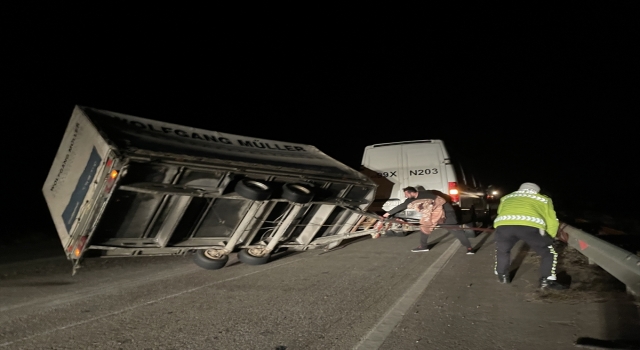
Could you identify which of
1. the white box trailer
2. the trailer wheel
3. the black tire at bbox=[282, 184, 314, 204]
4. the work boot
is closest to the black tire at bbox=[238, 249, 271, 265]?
the white box trailer

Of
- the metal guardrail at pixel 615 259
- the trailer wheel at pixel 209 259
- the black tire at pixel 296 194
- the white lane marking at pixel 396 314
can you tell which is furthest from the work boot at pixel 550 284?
the trailer wheel at pixel 209 259

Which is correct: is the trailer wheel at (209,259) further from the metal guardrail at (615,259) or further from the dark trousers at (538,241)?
the metal guardrail at (615,259)

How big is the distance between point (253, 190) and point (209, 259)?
1422 mm

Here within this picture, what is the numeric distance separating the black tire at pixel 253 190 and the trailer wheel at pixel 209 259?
1.21 meters

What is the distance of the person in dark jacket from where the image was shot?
8.10 meters

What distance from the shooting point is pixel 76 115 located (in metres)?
5.42

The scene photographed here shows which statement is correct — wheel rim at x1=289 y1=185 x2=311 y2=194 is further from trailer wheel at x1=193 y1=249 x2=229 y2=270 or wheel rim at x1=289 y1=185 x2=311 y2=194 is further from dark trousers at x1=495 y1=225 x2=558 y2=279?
dark trousers at x1=495 y1=225 x2=558 y2=279

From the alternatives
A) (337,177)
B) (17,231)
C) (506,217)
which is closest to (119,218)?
(337,177)

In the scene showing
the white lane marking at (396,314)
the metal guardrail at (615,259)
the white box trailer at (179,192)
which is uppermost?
the metal guardrail at (615,259)

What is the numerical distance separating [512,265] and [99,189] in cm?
554

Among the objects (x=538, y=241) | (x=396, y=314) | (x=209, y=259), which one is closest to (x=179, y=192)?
(x=209, y=259)

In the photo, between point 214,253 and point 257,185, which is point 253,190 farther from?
point 214,253

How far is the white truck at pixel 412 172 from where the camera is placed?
9.80 metres

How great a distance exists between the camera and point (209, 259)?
637 centimetres
